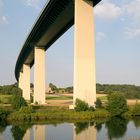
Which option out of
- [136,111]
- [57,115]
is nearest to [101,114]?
[57,115]

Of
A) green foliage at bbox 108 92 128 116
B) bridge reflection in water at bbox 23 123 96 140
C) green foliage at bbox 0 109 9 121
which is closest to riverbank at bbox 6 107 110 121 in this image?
green foliage at bbox 0 109 9 121

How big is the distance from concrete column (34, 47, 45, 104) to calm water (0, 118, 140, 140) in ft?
105

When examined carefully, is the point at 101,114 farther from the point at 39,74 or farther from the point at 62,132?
the point at 39,74

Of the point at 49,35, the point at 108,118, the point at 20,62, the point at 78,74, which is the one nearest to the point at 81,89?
the point at 78,74

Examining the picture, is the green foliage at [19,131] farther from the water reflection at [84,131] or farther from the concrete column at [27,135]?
the water reflection at [84,131]

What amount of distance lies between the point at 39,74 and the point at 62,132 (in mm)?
38094

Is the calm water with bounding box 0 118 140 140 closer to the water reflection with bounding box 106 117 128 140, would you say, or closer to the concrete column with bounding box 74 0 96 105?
the water reflection with bounding box 106 117 128 140

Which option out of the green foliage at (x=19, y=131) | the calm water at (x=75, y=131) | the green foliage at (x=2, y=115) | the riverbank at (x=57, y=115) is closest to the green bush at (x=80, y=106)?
the riverbank at (x=57, y=115)

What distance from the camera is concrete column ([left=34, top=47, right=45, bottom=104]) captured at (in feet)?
218

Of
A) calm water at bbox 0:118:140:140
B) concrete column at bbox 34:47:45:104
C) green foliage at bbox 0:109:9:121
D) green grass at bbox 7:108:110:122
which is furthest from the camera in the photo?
concrete column at bbox 34:47:45:104

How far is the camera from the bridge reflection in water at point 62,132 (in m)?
27.4

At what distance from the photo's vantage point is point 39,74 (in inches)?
2653

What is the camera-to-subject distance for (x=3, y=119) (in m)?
37.3

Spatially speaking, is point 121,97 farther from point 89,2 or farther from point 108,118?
point 89,2
